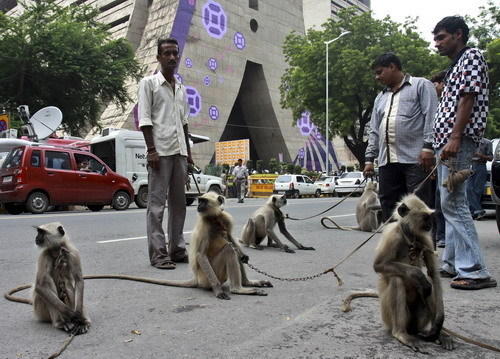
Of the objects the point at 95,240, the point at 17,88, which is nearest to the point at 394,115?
the point at 95,240

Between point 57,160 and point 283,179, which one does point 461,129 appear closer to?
A: point 57,160

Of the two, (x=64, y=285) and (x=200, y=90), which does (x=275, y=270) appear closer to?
(x=64, y=285)

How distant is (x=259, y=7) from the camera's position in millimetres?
43375

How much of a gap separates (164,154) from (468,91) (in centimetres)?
330

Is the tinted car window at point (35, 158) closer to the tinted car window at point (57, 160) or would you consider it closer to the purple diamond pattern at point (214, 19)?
the tinted car window at point (57, 160)

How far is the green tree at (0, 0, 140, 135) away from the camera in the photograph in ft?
75.6

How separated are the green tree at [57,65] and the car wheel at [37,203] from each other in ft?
42.8

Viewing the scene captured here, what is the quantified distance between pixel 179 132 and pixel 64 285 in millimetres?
2714

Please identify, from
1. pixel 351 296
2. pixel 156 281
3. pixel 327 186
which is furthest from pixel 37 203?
pixel 327 186

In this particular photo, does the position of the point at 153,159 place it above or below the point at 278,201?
above

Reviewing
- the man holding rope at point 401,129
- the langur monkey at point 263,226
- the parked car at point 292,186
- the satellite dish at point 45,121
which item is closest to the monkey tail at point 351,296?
the man holding rope at point 401,129

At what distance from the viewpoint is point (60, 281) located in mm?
2941

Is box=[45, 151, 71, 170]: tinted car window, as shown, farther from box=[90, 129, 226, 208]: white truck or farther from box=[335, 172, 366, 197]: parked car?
box=[335, 172, 366, 197]: parked car

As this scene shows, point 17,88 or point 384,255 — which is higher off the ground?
point 17,88
